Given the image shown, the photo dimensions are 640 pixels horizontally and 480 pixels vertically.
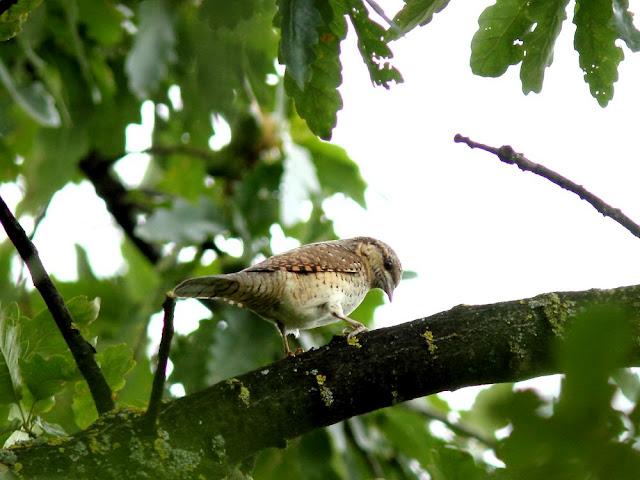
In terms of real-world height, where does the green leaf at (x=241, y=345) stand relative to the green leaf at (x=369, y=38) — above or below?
above

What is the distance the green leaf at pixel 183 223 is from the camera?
16.9 ft

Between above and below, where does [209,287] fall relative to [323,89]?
above

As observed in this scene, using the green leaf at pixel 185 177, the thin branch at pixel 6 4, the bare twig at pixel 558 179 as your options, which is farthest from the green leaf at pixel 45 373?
the green leaf at pixel 185 177

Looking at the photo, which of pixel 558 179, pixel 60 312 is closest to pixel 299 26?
pixel 558 179

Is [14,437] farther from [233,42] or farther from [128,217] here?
[128,217]

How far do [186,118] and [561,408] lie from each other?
17.3ft

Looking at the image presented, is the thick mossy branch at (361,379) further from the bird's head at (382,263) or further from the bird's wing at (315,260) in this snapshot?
the bird's head at (382,263)

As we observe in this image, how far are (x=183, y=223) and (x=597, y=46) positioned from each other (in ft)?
10.8

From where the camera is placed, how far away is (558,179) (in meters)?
2.59

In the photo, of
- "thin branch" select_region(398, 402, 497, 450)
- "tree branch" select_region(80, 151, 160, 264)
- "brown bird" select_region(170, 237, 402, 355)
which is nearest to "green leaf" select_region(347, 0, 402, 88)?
"brown bird" select_region(170, 237, 402, 355)

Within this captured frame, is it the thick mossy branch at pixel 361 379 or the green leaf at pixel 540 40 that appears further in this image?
the thick mossy branch at pixel 361 379

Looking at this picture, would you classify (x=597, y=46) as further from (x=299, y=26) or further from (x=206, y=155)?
(x=206, y=155)

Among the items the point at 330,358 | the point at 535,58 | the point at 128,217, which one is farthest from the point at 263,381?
the point at 128,217

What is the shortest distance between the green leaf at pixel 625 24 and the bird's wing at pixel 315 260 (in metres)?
2.21
